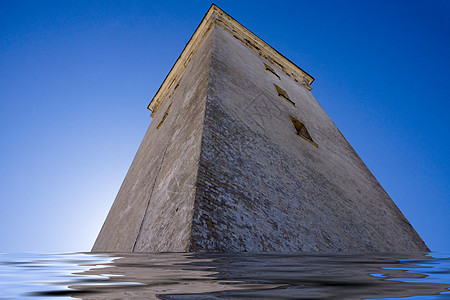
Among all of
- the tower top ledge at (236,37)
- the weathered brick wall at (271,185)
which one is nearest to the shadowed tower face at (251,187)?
the weathered brick wall at (271,185)

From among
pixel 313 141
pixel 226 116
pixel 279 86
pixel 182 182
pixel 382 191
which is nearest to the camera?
pixel 182 182

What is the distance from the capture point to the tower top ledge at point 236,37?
7465mm

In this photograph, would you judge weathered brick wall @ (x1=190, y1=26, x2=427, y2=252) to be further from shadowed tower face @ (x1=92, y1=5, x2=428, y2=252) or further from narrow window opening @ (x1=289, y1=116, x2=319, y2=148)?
narrow window opening @ (x1=289, y1=116, x2=319, y2=148)

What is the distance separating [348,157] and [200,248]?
5660 millimetres

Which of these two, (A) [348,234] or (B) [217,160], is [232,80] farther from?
(A) [348,234]

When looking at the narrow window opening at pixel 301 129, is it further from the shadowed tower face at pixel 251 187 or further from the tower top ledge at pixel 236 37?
the tower top ledge at pixel 236 37

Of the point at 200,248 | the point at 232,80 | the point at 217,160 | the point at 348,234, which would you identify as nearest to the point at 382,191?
the point at 348,234

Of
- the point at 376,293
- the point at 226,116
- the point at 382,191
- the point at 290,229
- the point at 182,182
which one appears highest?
the point at 226,116

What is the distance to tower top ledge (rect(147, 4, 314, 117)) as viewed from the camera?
7.46 m

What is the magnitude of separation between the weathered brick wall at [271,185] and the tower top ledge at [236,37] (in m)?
1.48

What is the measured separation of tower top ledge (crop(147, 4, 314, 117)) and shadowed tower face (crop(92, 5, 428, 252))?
151 cm

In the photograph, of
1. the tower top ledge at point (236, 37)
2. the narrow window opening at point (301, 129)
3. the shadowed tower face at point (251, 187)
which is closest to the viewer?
the shadowed tower face at point (251, 187)

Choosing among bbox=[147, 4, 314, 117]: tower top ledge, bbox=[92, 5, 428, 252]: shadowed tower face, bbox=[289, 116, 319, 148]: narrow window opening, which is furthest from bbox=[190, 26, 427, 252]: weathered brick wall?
bbox=[147, 4, 314, 117]: tower top ledge

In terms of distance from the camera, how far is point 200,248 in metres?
1.83
